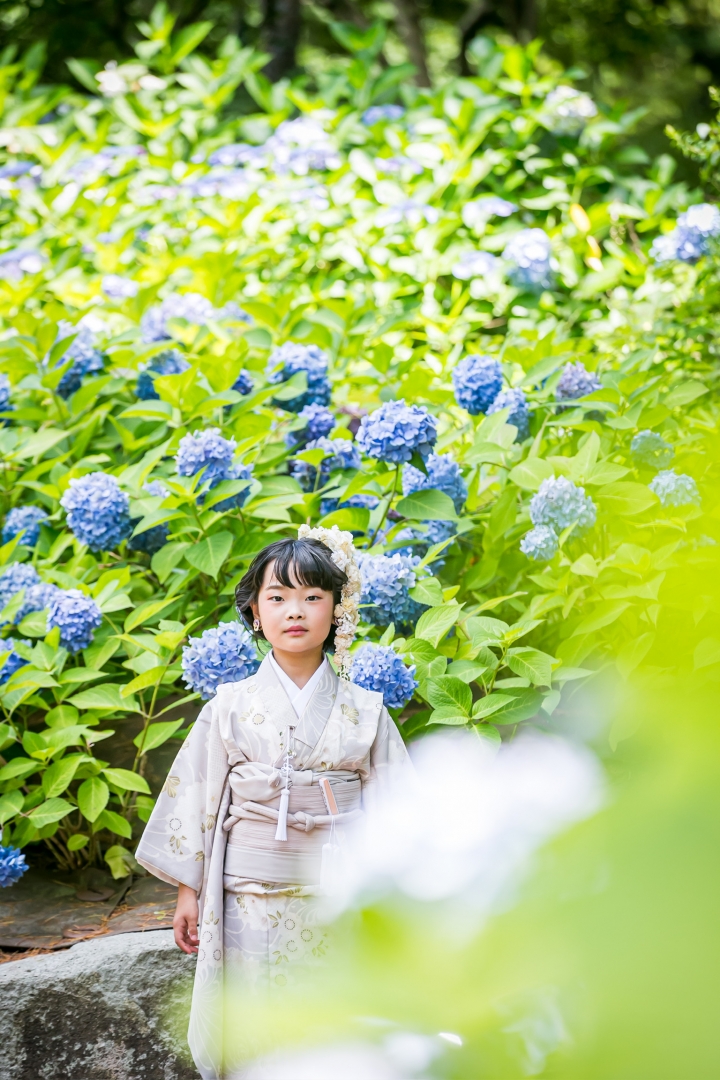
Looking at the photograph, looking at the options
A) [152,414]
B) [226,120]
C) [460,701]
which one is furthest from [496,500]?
[226,120]

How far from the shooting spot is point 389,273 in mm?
3984

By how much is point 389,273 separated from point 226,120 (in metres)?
2.21

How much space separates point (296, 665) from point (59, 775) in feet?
2.47

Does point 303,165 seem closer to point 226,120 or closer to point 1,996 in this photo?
point 226,120

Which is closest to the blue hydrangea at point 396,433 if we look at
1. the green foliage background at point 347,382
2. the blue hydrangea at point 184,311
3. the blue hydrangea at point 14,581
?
the green foliage background at point 347,382

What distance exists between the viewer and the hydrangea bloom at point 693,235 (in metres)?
3.04

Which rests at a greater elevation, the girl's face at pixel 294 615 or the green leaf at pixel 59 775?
the girl's face at pixel 294 615

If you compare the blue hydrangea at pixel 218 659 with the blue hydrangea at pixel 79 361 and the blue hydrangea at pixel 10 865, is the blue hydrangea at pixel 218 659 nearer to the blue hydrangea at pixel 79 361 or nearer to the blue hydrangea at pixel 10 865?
the blue hydrangea at pixel 10 865

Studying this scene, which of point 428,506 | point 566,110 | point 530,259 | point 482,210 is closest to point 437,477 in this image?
point 428,506

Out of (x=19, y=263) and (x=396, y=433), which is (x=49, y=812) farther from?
(x=19, y=263)

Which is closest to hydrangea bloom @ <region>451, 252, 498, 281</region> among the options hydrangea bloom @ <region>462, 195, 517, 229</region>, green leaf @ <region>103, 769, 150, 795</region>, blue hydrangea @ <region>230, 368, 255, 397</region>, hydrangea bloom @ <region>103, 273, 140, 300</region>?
hydrangea bloom @ <region>462, 195, 517, 229</region>

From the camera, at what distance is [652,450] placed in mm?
2361

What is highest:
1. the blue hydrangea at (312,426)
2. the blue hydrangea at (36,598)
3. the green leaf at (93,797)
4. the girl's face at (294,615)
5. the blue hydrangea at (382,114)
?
the blue hydrangea at (382,114)

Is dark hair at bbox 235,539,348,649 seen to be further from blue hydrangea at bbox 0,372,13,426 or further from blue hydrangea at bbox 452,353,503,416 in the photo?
blue hydrangea at bbox 0,372,13,426
